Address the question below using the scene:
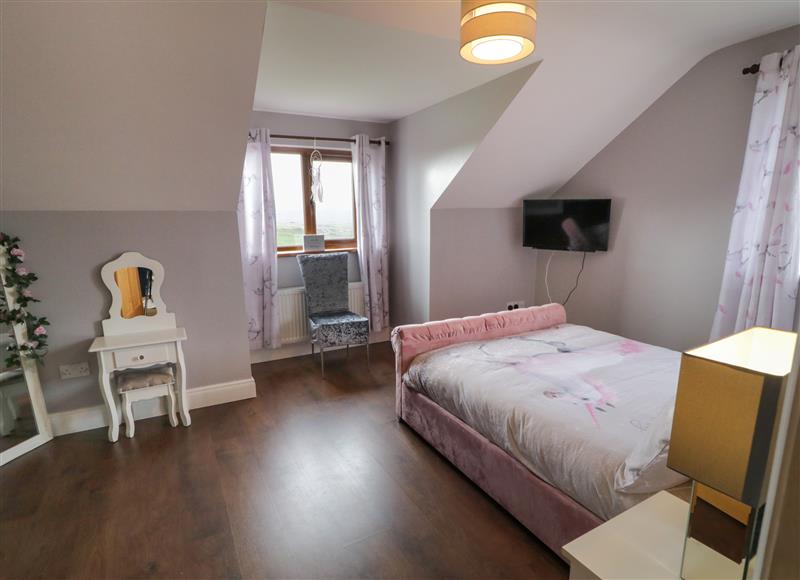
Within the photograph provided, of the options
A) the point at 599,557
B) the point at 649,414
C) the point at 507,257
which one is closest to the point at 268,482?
the point at 599,557

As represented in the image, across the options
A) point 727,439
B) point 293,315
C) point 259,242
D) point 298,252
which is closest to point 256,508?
point 727,439

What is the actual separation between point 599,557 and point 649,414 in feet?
3.28

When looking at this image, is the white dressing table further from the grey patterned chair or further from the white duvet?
the white duvet

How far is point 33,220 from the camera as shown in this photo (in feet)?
8.67

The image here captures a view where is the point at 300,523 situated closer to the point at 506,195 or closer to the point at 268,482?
the point at 268,482

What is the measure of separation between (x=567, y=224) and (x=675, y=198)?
865mm

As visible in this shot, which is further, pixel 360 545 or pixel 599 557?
pixel 360 545

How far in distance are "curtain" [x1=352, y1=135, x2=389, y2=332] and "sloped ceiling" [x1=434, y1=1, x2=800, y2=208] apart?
2.73ft

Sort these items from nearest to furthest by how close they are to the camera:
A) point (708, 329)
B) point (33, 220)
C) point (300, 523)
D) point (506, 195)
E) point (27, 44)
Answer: point (27, 44), point (300, 523), point (33, 220), point (708, 329), point (506, 195)

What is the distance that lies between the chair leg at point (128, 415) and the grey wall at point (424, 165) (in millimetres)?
2557

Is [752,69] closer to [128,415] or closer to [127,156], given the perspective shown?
[127,156]

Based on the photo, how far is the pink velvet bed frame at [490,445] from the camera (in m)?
1.73

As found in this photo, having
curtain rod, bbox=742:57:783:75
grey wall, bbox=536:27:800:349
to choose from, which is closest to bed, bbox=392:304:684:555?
grey wall, bbox=536:27:800:349

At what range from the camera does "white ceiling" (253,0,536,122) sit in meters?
1.99
